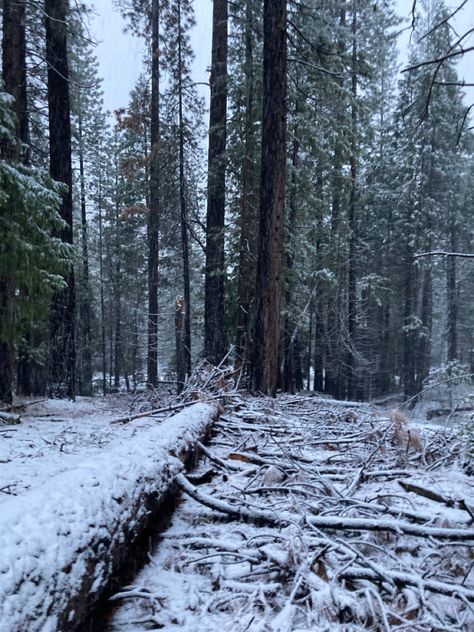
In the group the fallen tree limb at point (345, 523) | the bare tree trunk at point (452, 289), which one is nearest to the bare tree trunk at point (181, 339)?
the fallen tree limb at point (345, 523)

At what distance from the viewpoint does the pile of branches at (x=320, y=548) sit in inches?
71.9

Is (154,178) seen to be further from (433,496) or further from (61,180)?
(433,496)

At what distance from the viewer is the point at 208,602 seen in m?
1.92

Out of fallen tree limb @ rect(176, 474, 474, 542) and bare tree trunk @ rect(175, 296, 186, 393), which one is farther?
bare tree trunk @ rect(175, 296, 186, 393)

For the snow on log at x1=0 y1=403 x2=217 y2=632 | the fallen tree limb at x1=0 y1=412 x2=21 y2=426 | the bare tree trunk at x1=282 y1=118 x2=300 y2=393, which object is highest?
the bare tree trunk at x1=282 y1=118 x2=300 y2=393

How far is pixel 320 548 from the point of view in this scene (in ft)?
7.38

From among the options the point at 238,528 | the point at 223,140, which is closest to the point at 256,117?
the point at 223,140

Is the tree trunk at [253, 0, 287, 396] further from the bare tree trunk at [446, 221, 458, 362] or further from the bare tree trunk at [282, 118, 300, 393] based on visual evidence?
the bare tree trunk at [446, 221, 458, 362]

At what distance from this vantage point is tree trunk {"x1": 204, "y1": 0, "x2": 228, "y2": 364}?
11.9 metres

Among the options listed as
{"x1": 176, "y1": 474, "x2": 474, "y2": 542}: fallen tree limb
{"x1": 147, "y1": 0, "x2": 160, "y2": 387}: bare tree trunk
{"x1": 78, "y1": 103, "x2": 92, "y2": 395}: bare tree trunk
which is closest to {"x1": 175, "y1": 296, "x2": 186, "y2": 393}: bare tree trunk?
{"x1": 147, "y1": 0, "x2": 160, "y2": 387}: bare tree trunk

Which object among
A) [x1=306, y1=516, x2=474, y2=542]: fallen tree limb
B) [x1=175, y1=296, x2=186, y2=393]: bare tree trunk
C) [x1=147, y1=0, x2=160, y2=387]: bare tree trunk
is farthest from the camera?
[x1=175, y1=296, x2=186, y2=393]: bare tree trunk

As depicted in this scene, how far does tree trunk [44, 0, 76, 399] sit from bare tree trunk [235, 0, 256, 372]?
4595 mm

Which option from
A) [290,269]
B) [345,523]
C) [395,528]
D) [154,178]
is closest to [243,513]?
[345,523]

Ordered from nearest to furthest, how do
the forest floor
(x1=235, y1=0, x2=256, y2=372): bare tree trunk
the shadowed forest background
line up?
1. the forest floor
2. the shadowed forest background
3. (x1=235, y1=0, x2=256, y2=372): bare tree trunk
